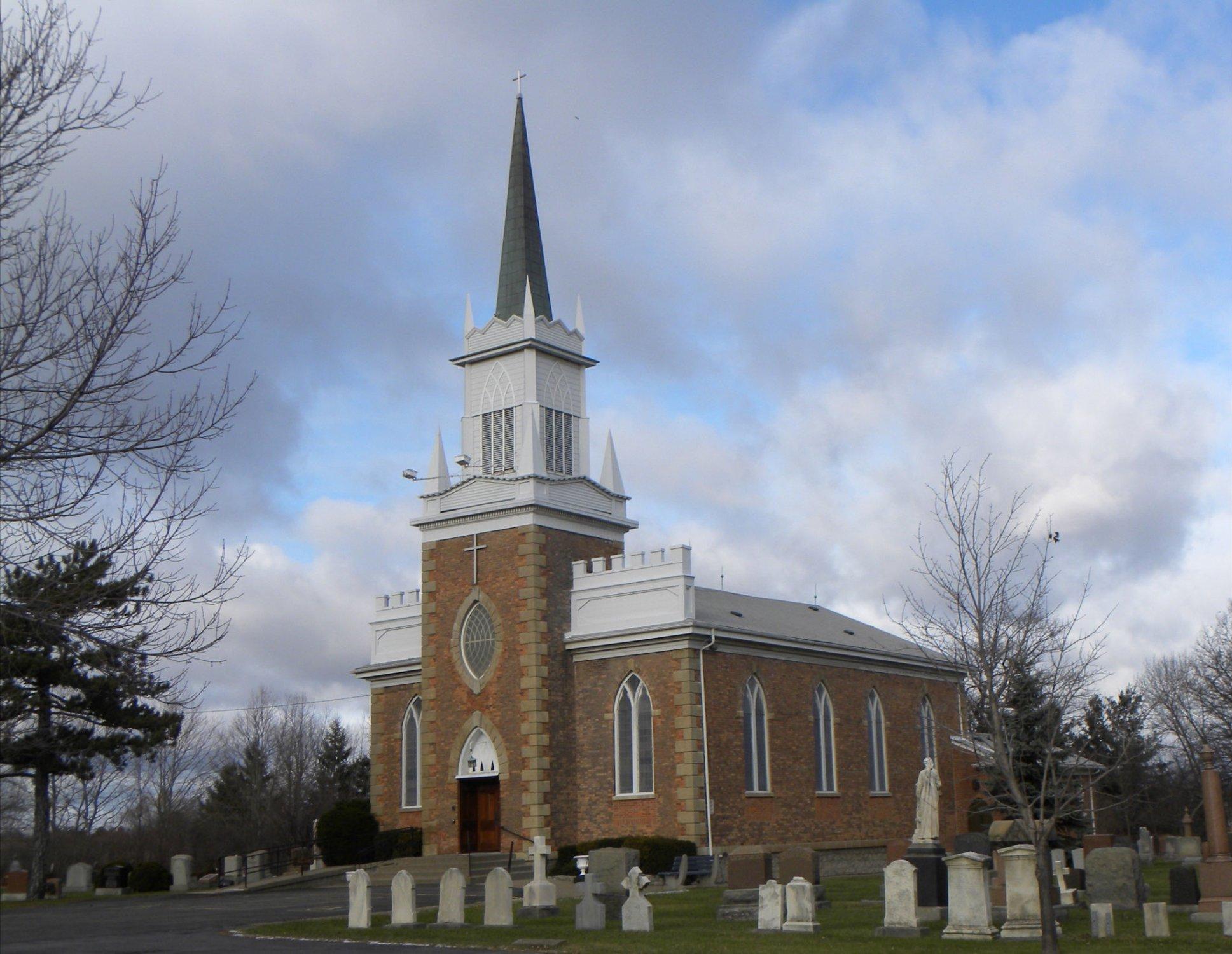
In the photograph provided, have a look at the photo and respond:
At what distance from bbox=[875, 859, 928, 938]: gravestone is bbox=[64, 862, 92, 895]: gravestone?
88.0ft

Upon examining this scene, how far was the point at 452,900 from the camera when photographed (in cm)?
2334

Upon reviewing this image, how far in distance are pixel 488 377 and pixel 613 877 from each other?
55.7ft

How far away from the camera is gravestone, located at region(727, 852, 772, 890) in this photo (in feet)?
82.8

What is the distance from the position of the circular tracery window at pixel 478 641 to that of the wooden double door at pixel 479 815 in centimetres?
294

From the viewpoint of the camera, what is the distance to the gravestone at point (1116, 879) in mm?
24500

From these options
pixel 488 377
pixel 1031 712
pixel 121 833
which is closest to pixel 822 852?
pixel 1031 712

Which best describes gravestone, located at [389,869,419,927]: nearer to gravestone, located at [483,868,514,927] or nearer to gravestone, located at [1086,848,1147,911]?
gravestone, located at [483,868,514,927]

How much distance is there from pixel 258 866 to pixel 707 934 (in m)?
21.5

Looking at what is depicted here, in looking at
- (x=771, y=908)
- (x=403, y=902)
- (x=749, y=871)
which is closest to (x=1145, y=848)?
(x=749, y=871)

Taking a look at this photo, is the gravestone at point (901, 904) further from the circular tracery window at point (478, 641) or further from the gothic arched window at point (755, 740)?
the circular tracery window at point (478, 641)

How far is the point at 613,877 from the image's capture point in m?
26.3

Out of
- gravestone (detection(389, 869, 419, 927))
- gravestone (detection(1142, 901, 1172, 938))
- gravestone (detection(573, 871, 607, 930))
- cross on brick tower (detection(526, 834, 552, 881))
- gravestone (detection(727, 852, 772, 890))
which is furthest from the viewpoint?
cross on brick tower (detection(526, 834, 552, 881))

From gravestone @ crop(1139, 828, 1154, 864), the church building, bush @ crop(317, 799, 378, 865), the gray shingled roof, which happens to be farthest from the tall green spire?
gravestone @ crop(1139, 828, 1154, 864)

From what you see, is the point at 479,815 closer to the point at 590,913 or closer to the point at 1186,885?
the point at 590,913
